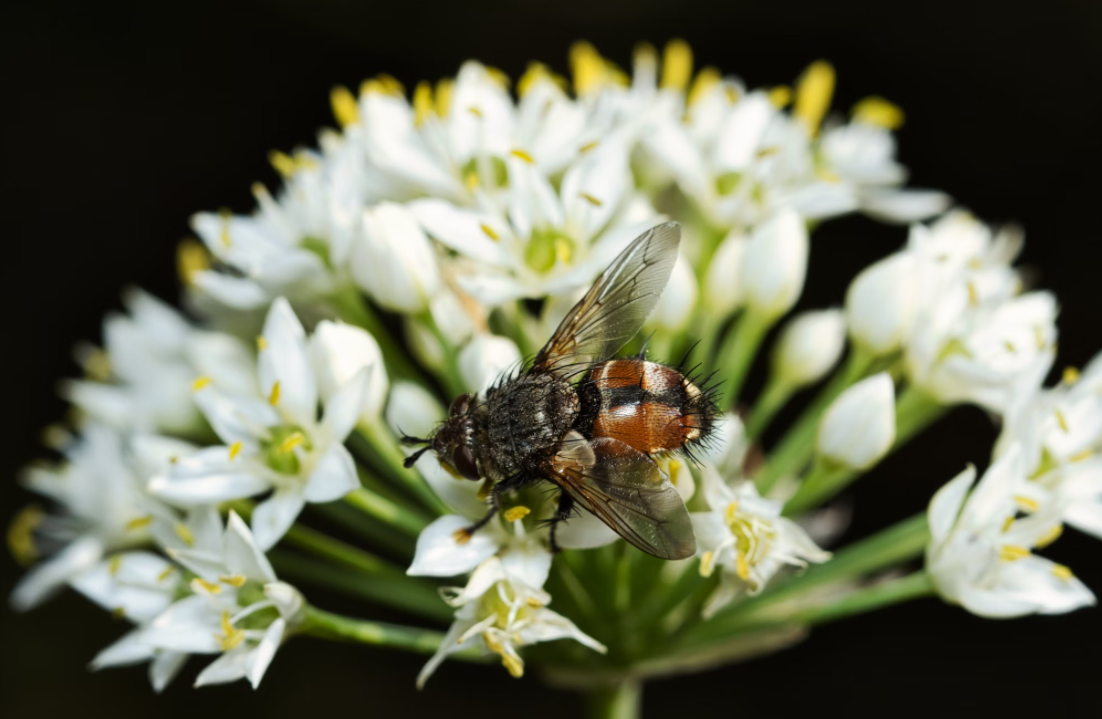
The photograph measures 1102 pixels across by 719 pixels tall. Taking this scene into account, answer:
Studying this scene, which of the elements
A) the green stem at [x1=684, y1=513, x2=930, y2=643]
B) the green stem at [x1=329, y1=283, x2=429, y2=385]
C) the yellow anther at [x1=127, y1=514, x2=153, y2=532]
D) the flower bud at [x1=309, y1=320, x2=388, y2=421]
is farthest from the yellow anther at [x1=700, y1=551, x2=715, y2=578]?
the yellow anther at [x1=127, y1=514, x2=153, y2=532]

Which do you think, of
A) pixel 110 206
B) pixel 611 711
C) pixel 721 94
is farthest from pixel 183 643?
pixel 110 206

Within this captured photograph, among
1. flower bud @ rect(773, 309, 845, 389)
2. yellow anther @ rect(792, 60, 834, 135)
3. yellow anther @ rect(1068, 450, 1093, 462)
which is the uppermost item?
yellow anther @ rect(792, 60, 834, 135)

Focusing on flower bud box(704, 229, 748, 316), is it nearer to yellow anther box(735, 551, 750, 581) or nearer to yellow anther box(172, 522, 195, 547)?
yellow anther box(735, 551, 750, 581)

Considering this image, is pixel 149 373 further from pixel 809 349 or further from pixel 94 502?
pixel 809 349

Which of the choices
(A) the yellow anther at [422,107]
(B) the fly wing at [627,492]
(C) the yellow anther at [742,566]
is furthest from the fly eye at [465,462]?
(A) the yellow anther at [422,107]

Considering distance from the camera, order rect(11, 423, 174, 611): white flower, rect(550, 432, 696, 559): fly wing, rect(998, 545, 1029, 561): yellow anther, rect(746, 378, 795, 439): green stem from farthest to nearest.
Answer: rect(11, 423, 174, 611): white flower, rect(746, 378, 795, 439): green stem, rect(998, 545, 1029, 561): yellow anther, rect(550, 432, 696, 559): fly wing

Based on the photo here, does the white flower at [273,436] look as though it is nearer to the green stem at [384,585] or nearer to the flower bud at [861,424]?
the green stem at [384,585]

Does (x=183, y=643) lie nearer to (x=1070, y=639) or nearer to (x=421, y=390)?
(x=421, y=390)

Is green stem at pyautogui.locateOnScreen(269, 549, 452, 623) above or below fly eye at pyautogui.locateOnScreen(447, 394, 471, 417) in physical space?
below
